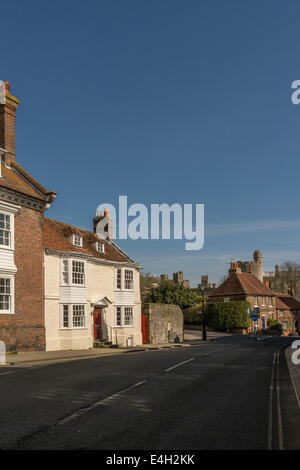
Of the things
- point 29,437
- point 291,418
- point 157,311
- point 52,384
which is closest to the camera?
point 29,437

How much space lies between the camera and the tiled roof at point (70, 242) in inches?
1176

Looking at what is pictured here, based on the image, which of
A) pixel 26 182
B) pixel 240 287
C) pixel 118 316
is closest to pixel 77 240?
pixel 118 316

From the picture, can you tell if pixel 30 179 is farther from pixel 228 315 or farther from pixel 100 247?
pixel 228 315

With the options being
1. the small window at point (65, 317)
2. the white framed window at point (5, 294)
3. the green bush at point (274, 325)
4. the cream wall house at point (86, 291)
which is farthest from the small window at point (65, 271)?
the green bush at point (274, 325)

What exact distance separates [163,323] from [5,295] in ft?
69.3

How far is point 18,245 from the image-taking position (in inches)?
957

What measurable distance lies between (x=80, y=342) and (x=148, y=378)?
16.5m

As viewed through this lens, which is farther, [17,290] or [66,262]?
[66,262]

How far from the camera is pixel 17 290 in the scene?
2400cm

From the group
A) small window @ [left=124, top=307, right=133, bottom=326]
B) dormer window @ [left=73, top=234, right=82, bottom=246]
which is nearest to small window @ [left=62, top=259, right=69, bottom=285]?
dormer window @ [left=73, top=234, right=82, bottom=246]

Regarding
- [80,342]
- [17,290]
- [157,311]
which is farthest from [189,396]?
[157,311]

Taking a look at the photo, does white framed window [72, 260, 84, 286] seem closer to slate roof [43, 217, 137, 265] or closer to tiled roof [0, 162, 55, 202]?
slate roof [43, 217, 137, 265]

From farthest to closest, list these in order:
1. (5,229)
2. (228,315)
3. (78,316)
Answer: (228,315) → (78,316) → (5,229)
